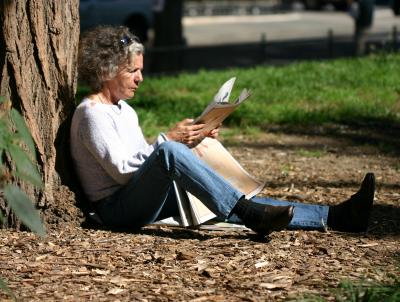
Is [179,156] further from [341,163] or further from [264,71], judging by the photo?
[264,71]

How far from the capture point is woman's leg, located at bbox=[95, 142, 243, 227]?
5578 millimetres

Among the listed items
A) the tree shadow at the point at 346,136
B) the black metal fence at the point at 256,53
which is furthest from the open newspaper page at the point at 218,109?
the black metal fence at the point at 256,53

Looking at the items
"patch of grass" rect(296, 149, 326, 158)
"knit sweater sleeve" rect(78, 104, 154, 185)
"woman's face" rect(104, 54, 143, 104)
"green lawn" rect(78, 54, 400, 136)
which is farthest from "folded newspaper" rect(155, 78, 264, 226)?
"green lawn" rect(78, 54, 400, 136)

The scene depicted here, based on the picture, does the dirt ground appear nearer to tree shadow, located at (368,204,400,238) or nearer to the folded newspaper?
tree shadow, located at (368,204,400,238)

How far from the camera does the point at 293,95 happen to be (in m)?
11.9

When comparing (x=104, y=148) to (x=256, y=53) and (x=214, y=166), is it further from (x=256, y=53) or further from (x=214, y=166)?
(x=256, y=53)

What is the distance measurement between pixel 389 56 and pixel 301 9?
3146cm

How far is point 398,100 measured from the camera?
37.6 feet

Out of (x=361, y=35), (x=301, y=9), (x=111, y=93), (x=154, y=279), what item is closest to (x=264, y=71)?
(x=361, y=35)

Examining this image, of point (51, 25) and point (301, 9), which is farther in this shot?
point (301, 9)

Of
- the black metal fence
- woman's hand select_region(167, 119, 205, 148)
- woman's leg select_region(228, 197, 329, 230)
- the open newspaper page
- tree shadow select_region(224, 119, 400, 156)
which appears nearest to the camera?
the open newspaper page

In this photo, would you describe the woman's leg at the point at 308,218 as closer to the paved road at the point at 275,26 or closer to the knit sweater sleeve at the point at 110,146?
the knit sweater sleeve at the point at 110,146

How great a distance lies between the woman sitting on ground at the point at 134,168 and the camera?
18.4 ft

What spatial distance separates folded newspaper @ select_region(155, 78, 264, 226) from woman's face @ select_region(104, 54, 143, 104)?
426 millimetres
